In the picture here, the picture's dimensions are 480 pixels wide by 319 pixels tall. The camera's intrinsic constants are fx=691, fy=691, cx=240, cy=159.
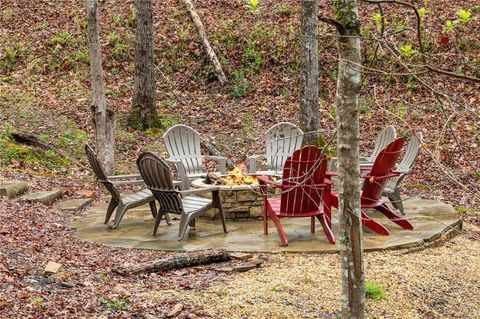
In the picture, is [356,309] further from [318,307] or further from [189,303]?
[189,303]

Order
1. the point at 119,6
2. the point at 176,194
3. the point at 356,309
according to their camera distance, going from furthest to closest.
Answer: the point at 119,6 < the point at 176,194 < the point at 356,309

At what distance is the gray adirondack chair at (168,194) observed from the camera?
7.33 m

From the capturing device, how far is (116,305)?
5129 millimetres

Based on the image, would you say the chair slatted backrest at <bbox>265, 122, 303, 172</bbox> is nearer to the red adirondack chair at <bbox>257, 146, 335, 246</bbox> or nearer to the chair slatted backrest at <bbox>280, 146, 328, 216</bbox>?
the red adirondack chair at <bbox>257, 146, 335, 246</bbox>

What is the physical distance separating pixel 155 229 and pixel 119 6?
11900mm

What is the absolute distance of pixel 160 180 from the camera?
24.3 ft

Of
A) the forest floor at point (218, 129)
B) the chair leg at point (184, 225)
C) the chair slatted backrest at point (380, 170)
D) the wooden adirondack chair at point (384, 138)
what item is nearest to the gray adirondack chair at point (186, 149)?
the forest floor at point (218, 129)

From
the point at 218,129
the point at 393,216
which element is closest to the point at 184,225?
the point at 393,216

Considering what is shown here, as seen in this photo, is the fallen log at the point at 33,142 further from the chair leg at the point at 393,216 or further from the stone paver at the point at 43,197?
the chair leg at the point at 393,216

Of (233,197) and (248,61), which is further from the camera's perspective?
(248,61)

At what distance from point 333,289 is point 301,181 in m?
1.48

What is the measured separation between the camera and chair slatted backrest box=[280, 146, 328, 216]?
23.1ft

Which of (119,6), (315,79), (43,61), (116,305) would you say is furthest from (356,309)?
(119,6)

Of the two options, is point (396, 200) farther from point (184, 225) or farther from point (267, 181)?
point (184, 225)
